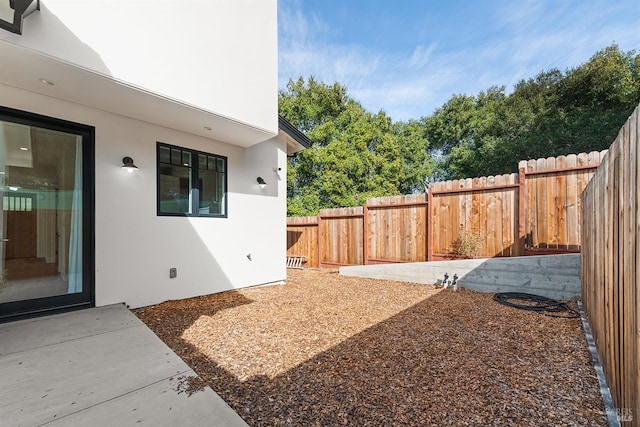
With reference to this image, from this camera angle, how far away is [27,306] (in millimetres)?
3453

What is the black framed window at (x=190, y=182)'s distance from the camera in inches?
186

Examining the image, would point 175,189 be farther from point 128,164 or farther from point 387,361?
point 387,361

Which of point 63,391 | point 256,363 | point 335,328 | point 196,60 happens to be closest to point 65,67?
point 196,60

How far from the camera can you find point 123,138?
4246mm

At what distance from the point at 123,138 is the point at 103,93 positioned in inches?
33.4

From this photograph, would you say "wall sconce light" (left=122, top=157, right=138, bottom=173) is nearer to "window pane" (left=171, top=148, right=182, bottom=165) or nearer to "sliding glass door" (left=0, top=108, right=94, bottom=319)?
"sliding glass door" (left=0, top=108, right=94, bottom=319)

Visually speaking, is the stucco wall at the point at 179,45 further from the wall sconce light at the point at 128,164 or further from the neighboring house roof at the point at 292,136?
the wall sconce light at the point at 128,164

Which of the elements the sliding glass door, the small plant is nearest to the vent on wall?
the sliding glass door

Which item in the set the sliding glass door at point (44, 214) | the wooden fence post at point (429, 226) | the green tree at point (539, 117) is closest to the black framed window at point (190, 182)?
the sliding glass door at point (44, 214)

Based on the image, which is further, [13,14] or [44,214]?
[44,214]

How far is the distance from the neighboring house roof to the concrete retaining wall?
3904 millimetres

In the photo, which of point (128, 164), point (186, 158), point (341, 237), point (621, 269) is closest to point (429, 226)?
point (341, 237)

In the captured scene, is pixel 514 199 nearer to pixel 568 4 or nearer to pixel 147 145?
pixel 147 145

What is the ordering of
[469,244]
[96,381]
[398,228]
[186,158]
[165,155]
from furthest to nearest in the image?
[398,228] → [469,244] → [186,158] → [165,155] → [96,381]
